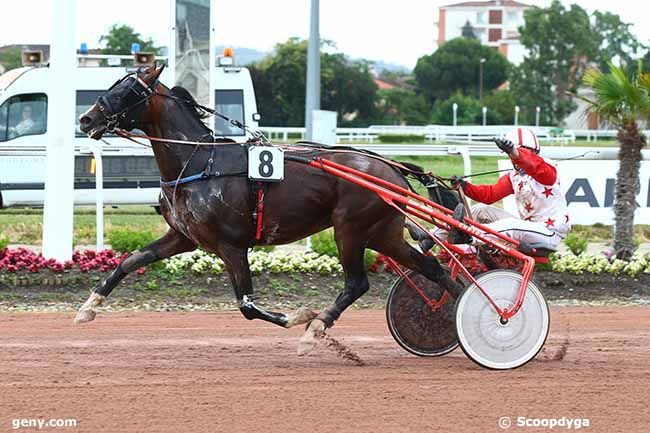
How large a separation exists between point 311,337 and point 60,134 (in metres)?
4.24

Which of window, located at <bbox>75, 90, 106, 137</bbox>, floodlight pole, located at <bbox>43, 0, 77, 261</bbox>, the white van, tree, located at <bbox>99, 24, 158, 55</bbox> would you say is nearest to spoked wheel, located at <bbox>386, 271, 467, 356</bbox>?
floodlight pole, located at <bbox>43, 0, 77, 261</bbox>

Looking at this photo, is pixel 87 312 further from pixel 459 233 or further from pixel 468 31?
pixel 468 31

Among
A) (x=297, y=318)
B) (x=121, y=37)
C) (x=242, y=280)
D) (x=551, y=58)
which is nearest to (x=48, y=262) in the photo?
(x=242, y=280)

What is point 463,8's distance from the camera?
15025 cm

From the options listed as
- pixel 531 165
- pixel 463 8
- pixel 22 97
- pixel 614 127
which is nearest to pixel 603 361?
pixel 531 165

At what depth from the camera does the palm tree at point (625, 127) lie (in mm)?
11656

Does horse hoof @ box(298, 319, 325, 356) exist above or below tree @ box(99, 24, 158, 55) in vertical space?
below

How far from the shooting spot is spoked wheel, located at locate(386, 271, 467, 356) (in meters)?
7.75

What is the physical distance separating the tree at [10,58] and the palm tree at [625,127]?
102 ft

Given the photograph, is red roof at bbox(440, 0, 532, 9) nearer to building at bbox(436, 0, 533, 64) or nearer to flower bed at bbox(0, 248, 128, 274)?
building at bbox(436, 0, 533, 64)

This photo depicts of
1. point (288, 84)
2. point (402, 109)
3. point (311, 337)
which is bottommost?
point (311, 337)

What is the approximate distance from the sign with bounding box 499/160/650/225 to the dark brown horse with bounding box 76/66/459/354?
210 inches

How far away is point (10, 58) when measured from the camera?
41500mm

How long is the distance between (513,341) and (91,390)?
2.51 meters
